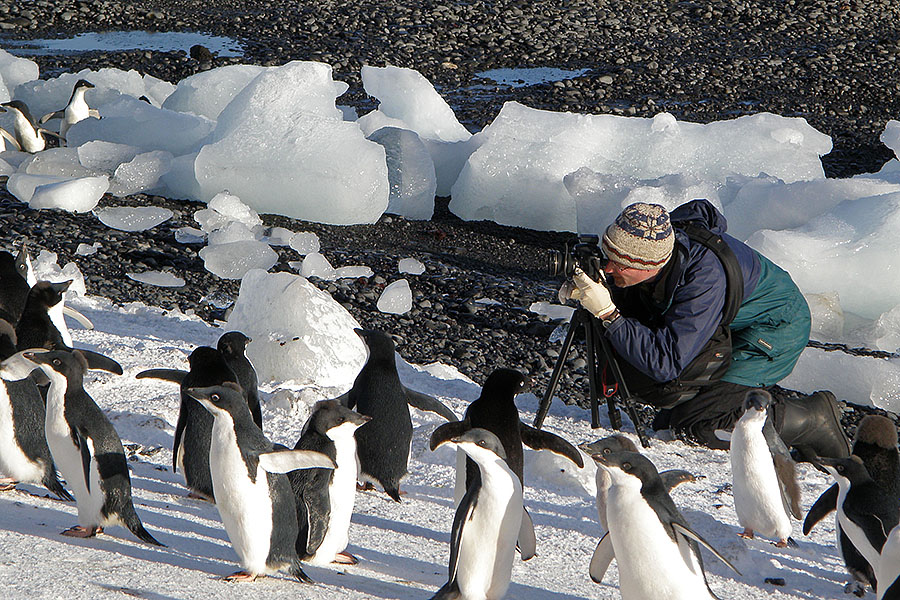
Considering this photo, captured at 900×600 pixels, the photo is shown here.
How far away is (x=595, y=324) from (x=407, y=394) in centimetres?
65

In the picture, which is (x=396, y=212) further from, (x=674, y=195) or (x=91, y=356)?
(x=91, y=356)

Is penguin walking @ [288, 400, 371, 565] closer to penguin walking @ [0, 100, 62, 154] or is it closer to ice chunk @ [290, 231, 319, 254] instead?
ice chunk @ [290, 231, 319, 254]

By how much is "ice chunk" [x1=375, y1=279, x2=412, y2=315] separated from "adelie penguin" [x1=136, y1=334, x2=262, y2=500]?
2111 mm

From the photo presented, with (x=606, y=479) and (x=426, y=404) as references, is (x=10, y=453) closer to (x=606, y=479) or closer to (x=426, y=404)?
(x=426, y=404)

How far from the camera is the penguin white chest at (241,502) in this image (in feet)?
7.46

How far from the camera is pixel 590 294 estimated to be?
2.93m

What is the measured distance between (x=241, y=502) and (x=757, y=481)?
1391 millimetres

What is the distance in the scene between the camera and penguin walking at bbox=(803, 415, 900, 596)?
8.37 feet

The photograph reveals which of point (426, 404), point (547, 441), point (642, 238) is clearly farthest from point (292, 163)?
point (547, 441)

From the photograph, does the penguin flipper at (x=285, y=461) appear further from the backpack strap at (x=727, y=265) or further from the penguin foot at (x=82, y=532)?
the backpack strap at (x=727, y=265)

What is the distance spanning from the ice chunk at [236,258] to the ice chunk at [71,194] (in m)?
1.01

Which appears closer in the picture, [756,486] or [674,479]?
[674,479]

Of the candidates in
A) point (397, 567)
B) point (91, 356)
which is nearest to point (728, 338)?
point (397, 567)

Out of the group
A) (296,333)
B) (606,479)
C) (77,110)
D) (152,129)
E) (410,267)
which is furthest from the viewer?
(77,110)
